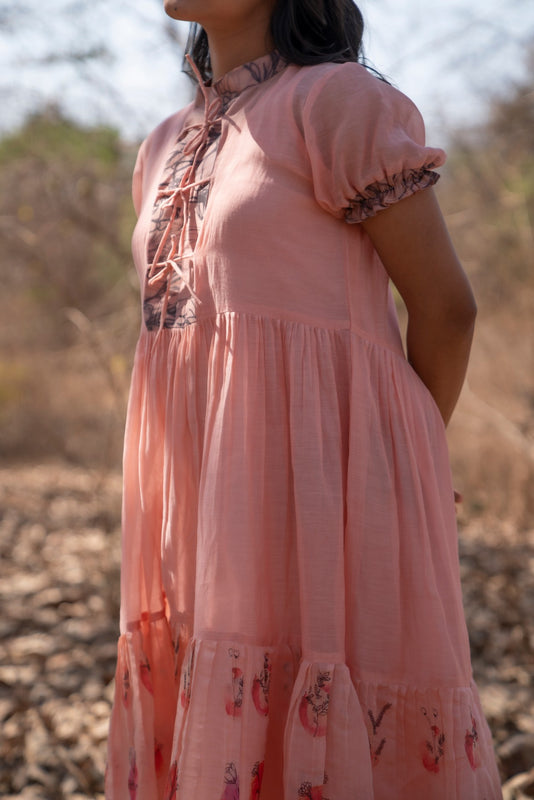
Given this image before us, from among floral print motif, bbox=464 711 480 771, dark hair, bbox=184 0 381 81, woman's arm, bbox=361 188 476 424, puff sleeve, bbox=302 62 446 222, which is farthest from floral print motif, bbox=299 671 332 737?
dark hair, bbox=184 0 381 81

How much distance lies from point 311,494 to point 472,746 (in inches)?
17.7

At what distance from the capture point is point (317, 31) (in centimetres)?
135

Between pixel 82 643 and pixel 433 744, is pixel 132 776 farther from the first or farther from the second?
pixel 82 643

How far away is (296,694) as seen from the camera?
1.11 metres

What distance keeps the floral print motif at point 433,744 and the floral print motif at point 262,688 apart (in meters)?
0.24

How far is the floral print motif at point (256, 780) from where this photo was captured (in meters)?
1.11

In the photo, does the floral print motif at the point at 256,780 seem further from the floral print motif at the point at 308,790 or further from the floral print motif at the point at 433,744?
the floral print motif at the point at 433,744

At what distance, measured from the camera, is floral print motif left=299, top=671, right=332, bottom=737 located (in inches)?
42.9

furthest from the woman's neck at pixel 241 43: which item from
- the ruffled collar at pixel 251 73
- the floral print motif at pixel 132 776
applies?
the floral print motif at pixel 132 776

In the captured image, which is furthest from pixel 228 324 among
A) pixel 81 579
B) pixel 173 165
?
pixel 81 579

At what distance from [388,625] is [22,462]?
661 cm

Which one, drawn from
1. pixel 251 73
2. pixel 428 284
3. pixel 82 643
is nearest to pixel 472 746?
pixel 428 284

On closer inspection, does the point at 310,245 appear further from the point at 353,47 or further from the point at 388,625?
the point at 388,625

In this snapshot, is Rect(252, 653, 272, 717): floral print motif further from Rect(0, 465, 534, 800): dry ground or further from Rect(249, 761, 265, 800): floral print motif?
Rect(0, 465, 534, 800): dry ground
